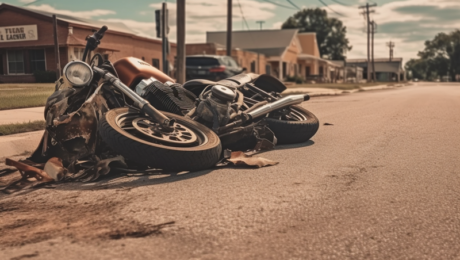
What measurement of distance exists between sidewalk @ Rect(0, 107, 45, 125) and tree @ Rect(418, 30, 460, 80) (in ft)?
476

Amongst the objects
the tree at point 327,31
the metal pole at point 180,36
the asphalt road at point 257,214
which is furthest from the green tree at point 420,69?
the asphalt road at point 257,214

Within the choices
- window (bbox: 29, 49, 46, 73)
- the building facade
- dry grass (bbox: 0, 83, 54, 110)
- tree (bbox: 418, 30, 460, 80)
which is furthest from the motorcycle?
tree (bbox: 418, 30, 460, 80)

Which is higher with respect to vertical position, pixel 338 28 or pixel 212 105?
pixel 338 28

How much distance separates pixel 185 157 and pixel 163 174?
310mm

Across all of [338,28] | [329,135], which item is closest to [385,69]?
[338,28]

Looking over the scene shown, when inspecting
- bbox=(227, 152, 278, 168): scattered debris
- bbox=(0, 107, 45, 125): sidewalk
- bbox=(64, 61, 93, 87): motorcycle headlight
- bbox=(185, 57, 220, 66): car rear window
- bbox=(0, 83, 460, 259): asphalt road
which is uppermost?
bbox=(185, 57, 220, 66): car rear window

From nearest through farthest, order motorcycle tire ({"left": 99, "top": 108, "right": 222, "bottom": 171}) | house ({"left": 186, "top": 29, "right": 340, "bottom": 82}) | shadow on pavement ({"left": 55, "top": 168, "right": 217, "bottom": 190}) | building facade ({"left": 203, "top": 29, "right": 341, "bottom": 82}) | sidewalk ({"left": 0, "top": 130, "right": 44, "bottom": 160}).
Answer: shadow on pavement ({"left": 55, "top": 168, "right": 217, "bottom": 190}), motorcycle tire ({"left": 99, "top": 108, "right": 222, "bottom": 171}), sidewalk ({"left": 0, "top": 130, "right": 44, "bottom": 160}), house ({"left": 186, "top": 29, "right": 340, "bottom": 82}), building facade ({"left": 203, "top": 29, "right": 341, "bottom": 82})

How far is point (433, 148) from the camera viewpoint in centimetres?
684

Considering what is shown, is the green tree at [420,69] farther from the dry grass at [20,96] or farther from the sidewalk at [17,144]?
the sidewalk at [17,144]

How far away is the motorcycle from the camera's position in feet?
16.3

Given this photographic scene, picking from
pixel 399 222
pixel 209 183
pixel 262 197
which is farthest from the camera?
pixel 209 183

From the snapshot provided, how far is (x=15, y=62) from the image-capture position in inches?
880

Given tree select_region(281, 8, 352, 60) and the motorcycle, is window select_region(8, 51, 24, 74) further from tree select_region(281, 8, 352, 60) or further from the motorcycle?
tree select_region(281, 8, 352, 60)

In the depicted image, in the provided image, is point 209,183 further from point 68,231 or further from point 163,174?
point 68,231
